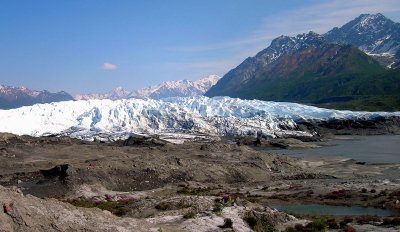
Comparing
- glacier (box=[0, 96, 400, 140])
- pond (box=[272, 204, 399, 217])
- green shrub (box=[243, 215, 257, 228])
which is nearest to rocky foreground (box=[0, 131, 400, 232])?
green shrub (box=[243, 215, 257, 228])

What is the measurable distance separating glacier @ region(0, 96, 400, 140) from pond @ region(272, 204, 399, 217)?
76.9 m

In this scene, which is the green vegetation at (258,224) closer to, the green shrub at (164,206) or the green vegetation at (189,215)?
the green vegetation at (189,215)

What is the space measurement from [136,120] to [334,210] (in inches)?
3780

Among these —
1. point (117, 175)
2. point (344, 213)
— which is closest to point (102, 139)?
point (117, 175)

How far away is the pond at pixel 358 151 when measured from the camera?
234ft

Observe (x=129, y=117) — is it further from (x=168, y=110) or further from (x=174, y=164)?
(x=174, y=164)

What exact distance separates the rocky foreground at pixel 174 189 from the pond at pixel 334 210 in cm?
121

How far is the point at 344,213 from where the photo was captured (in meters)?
32.2

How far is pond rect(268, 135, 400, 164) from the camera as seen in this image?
234 feet

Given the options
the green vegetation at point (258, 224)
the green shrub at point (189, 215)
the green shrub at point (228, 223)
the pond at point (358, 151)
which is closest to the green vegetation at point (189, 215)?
the green shrub at point (189, 215)

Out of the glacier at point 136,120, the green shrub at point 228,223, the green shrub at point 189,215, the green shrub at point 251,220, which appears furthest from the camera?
the glacier at point 136,120

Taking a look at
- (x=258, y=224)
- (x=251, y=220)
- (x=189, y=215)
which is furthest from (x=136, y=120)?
(x=258, y=224)

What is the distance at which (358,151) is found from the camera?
8331 centimetres

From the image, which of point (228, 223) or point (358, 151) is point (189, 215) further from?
point (358, 151)
